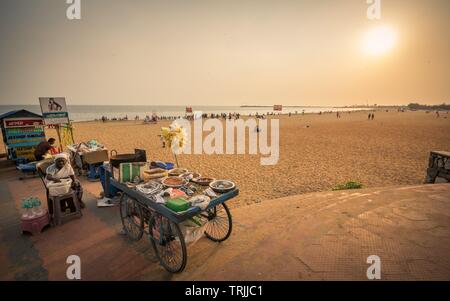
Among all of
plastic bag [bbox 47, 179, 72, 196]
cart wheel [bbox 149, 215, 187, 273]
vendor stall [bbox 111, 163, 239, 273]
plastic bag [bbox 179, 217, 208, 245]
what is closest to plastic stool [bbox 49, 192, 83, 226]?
plastic bag [bbox 47, 179, 72, 196]

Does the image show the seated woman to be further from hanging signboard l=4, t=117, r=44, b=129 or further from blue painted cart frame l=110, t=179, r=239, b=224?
hanging signboard l=4, t=117, r=44, b=129

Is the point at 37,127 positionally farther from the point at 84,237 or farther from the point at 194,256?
the point at 194,256

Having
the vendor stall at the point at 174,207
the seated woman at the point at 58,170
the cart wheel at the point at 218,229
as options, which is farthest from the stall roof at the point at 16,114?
the cart wheel at the point at 218,229

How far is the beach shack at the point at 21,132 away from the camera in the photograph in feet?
33.0

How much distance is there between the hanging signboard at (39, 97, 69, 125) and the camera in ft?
32.3

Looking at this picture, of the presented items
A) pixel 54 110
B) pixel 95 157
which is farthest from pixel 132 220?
pixel 54 110

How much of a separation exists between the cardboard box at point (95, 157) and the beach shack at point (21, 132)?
440 centimetres

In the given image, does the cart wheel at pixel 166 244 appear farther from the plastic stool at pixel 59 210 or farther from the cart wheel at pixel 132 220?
the plastic stool at pixel 59 210

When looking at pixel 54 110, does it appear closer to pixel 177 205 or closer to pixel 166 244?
pixel 166 244

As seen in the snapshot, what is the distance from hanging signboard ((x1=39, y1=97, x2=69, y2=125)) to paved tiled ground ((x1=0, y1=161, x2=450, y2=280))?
587cm

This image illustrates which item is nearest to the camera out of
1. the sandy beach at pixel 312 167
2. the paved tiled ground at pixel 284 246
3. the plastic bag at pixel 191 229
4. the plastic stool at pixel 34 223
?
the paved tiled ground at pixel 284 246

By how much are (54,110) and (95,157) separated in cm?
397

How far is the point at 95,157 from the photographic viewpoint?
857cm
